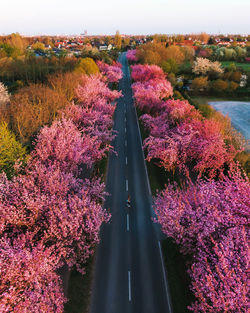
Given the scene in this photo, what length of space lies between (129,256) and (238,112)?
2442 inches

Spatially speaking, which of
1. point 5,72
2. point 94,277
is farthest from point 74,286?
point 5,72

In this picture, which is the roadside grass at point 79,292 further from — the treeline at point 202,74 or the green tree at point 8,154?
the treeline at point 202,74

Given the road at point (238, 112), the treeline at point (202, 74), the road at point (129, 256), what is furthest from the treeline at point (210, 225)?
the treeline at point (202, 74)

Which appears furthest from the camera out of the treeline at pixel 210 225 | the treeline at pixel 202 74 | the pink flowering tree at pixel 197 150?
the treeline at pixel 202 74

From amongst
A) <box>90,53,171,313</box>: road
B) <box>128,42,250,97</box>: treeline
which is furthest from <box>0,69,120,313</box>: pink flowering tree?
<box>128,42,250,97</box>: treeline

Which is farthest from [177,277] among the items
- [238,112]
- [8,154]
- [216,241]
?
[238,112]

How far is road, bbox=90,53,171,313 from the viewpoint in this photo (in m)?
16.2

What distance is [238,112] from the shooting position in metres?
64.6

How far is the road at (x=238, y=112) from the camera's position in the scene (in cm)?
5403

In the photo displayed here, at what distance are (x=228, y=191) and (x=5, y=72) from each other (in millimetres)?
87012

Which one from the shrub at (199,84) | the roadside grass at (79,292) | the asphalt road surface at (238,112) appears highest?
the shrub at (199,84)

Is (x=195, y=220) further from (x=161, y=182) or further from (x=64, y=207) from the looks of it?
(x=161, y=182)

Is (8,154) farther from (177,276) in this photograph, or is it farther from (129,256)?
(177,276)

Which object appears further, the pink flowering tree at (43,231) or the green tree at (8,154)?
the green tree at (8,154)
